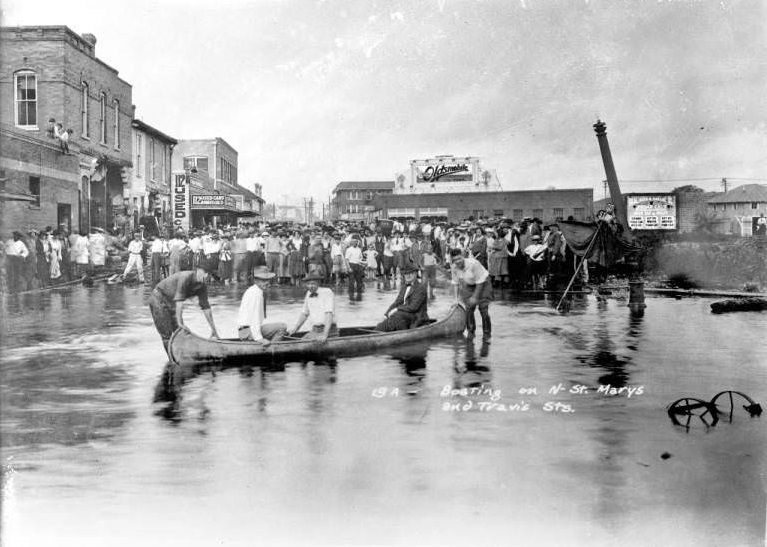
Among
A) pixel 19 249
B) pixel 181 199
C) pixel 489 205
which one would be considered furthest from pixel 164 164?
pixel 489 205

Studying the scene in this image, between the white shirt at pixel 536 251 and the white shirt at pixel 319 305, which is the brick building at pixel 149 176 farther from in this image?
the white shirt at pixel 319 305

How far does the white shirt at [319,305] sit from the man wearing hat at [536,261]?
11419 millimetres

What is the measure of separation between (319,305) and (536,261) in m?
11.8

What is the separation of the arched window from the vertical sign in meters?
8.81

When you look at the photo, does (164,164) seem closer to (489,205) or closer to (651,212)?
(489,205)

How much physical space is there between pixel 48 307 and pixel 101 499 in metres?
10.8

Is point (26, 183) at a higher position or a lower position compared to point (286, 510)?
higher

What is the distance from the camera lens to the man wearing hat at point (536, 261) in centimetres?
2041

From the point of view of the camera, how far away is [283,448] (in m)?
6.36

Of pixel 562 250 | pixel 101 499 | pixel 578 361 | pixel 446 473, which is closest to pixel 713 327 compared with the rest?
pixel 578 361

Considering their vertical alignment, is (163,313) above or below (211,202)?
below

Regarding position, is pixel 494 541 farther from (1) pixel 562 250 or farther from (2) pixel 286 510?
(1) pixel 562 250

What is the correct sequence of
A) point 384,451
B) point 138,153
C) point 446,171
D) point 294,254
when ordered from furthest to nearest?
1. point 446,171
2. point 138,153
3. point 294,254
4. point 384,451

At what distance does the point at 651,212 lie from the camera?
3328 centimetres
